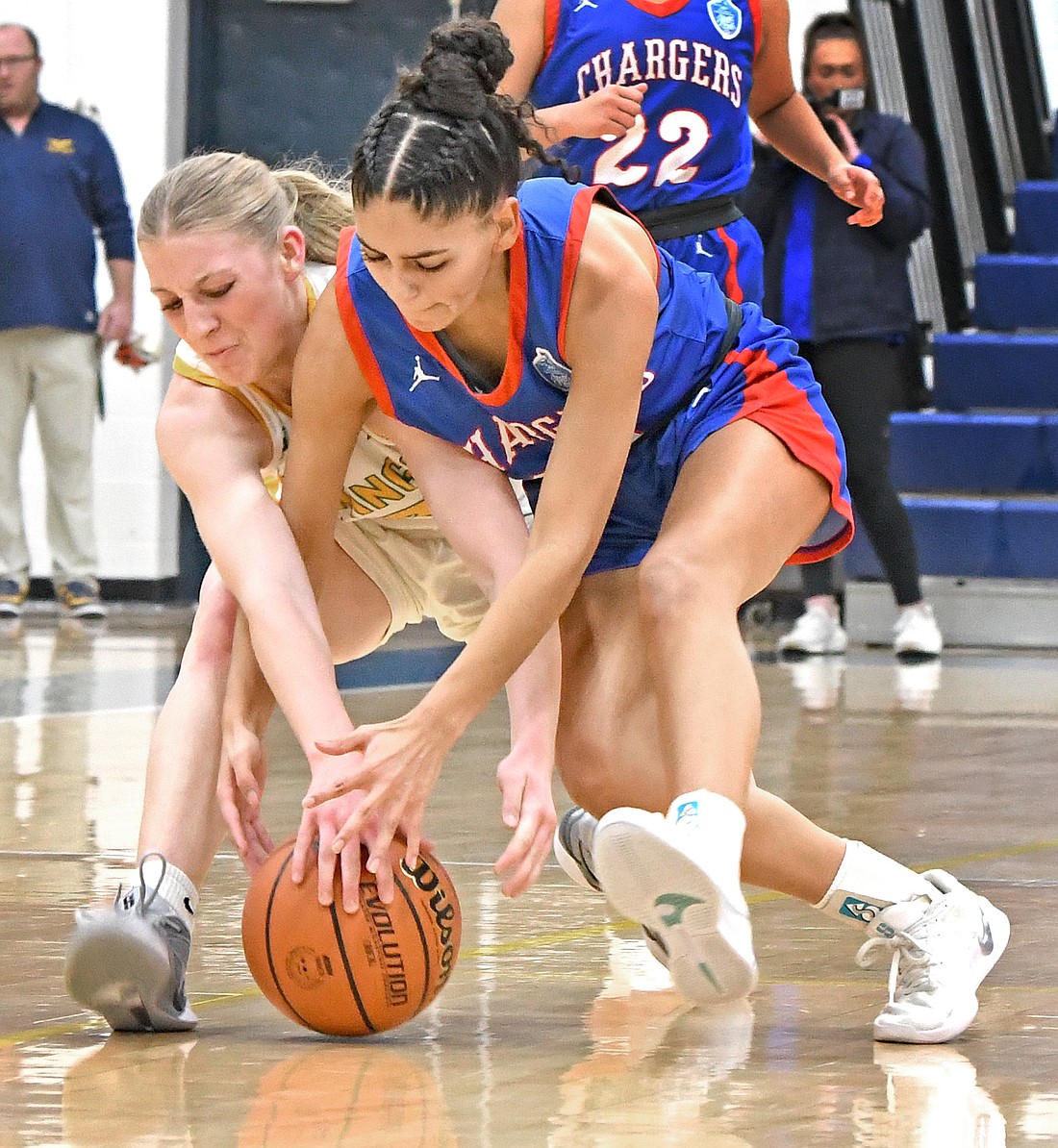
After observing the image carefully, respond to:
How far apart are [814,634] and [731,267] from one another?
3.78m

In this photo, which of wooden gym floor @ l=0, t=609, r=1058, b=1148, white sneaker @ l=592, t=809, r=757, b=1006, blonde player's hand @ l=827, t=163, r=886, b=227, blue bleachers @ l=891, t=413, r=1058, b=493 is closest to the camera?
wooden gym floor @ l=0, t=609, r=1058, b=1148

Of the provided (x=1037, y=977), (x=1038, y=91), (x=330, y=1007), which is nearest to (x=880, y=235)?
(x=1038, y=91)

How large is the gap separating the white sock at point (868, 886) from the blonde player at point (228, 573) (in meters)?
0.40

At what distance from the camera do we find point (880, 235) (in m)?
7.81

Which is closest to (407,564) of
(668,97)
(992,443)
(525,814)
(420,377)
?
(420,377)

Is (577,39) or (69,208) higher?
(577,39)

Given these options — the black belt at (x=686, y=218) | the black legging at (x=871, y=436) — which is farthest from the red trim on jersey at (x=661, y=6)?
the black legging at (x=871, y=436)

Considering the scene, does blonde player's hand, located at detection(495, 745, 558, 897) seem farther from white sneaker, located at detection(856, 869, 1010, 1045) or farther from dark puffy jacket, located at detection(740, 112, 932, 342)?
dark puffy jacket, located at detection(740, 112, 932, 342)

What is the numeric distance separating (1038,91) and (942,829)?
7.83 m

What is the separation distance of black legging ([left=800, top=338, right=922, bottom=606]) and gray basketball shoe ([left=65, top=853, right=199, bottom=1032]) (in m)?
5.19

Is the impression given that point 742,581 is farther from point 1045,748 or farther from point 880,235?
point 880,235

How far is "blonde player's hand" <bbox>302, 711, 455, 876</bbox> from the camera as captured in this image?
240 centimetres

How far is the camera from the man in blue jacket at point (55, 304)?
927cm

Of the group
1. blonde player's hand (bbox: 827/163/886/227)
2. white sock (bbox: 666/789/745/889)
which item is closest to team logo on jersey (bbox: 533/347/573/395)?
white sock (bbox: 666/789/745/889)
